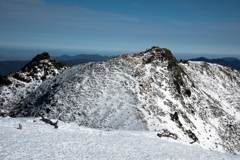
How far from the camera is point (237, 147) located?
125ft

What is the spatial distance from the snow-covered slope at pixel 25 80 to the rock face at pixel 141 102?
275 cm

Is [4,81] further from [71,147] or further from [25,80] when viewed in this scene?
[71,147]

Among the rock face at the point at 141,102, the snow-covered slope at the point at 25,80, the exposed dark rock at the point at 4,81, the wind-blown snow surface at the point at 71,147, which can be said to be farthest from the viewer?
the exposed dark rock at the point at 4,81

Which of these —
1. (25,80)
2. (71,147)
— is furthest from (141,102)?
(25,80)

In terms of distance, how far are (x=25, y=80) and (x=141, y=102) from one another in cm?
3676

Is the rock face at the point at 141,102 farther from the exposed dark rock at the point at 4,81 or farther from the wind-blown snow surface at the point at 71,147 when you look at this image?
the wind-blown snow surface at the point at 71,147

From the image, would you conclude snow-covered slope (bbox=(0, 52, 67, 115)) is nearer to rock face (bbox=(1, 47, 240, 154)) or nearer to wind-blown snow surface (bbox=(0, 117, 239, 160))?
rock face (bbox=(1, 47, 240, 154))

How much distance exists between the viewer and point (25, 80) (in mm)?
56594

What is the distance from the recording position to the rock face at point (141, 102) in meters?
34.0

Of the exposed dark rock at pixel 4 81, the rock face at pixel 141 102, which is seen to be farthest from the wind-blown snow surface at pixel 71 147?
the exposed dark rock at pixel 4 81

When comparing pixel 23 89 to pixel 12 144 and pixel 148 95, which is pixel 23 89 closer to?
pixel 148 95

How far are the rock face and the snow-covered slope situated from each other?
2.75m

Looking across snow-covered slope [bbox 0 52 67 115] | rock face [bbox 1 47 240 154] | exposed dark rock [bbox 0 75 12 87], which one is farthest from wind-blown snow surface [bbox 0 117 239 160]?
exposed dark rock [bbox 0 75 12 87]

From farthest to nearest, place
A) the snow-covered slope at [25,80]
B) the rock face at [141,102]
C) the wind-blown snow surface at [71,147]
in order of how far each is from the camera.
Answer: the snow-covered slope at [25,80] < the rock face at [141,102] < the wind-blown snow surface at [71,147]
